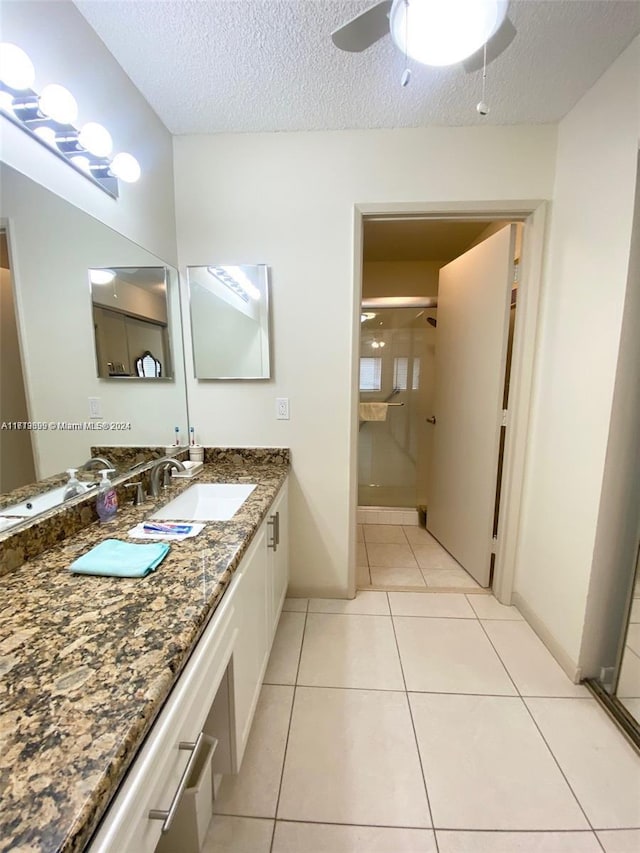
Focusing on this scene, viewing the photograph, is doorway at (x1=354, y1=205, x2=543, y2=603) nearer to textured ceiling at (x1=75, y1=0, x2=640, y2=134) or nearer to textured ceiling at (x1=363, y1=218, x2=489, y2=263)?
textured ceiling at (x1=363, y1=218, x2=489, y2=263)

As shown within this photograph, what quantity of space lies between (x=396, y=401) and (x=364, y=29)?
2.75 m

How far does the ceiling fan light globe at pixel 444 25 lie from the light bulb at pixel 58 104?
989 millimetres

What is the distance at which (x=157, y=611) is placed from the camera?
32.0 inches

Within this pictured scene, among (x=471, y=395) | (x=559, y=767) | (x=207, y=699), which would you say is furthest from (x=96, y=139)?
(x=559, y=767)

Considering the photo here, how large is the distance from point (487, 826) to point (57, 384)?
1927 mm

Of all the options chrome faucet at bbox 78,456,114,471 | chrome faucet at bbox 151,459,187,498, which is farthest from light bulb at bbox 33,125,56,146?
chrome faucet at bbox 151,459,187,498

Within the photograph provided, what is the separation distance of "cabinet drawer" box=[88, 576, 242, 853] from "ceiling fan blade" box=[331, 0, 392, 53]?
1.63m

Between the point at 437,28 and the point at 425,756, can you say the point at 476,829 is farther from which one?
the point at 437,28

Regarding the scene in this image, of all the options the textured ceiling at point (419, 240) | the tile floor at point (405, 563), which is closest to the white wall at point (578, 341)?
the tile floor at point (405, 563)

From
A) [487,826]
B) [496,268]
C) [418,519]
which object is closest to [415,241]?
[496,268]

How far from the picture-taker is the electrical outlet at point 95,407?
51.8 inches

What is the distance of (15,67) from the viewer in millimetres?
942

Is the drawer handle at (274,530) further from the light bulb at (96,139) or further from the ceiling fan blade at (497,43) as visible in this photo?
the ceiling fan blade at (497,43)

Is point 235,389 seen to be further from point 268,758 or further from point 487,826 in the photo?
point 487,826
